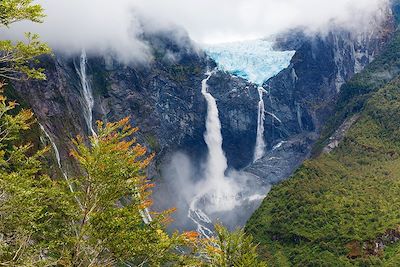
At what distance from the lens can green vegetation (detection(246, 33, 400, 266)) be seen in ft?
283

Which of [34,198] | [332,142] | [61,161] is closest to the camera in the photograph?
[34,198]

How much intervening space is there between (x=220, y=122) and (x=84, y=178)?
417 feet

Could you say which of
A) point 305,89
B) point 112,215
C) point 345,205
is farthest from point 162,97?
point 112,215

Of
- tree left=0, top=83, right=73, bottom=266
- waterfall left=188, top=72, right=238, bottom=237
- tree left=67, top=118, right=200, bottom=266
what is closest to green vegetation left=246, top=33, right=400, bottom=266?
waterfall left=188, top=72, right=238, bottom=237

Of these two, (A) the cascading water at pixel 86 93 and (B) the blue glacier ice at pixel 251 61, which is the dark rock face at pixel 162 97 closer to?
(A) the cascading water at pixel 86 93

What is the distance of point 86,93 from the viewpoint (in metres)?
124

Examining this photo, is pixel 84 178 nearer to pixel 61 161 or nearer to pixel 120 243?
pixel 120 243

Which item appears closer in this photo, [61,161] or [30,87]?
[61,161]

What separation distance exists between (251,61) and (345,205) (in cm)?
6666

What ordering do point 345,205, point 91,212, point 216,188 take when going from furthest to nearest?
point 216,188 → point 345,205 → point 91,212

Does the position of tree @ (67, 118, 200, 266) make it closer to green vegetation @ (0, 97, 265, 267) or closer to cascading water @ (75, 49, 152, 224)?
green vegetation @ (0, 97, 265, 267)

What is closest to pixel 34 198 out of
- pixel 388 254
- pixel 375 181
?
pixel 388 254

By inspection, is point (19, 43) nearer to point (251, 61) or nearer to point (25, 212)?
point (25, 212)

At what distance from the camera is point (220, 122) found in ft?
487
